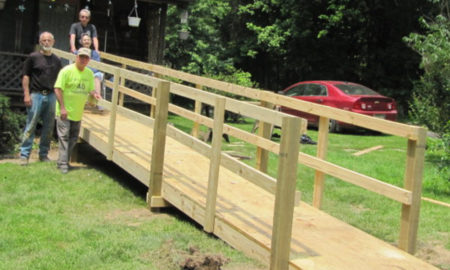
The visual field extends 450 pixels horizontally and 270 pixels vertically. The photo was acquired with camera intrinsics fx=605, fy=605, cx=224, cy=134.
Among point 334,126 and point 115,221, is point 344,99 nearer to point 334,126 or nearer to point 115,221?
point 334,126

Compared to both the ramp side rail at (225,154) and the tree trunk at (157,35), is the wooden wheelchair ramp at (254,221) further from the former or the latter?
the tree trunk at (157,35)

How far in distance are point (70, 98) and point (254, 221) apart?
12.6ft

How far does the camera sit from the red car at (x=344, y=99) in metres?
16.2

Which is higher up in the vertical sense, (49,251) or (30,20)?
(30,20)

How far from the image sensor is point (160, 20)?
50.1 ft

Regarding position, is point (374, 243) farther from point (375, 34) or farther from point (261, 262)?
point (375, 34)

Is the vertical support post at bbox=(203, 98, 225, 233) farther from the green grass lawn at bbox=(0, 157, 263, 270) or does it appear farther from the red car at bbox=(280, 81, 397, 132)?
the red car at bbox=(280, 81, 397, 132)

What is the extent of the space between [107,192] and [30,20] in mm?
8901

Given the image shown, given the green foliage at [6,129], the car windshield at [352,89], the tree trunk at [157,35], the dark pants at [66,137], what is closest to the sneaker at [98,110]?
the green foliage at [6,129]

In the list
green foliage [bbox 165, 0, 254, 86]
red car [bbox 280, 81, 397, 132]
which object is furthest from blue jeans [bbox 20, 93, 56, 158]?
green foliage [bbox 165, 0, 254, 86]

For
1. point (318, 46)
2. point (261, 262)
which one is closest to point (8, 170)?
point (261, 262)

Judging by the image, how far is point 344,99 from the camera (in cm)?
1647

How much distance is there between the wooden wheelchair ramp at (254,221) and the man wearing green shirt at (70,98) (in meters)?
0.48

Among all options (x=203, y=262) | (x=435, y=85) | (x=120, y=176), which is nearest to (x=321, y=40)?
(x=435, y=85)
